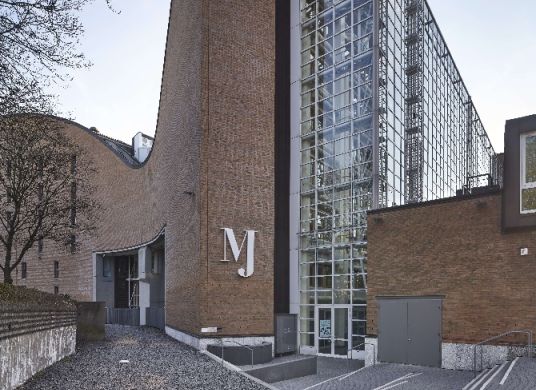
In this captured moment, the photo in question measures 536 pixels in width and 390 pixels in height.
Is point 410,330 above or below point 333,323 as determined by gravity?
above

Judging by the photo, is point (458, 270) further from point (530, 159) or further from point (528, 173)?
point (530, 159)

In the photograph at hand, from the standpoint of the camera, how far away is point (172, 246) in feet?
81.6

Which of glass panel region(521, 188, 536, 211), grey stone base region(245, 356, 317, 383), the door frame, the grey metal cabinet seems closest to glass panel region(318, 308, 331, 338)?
the door frame

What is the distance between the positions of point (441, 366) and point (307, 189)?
37.7 ft

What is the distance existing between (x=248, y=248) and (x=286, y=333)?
502cm

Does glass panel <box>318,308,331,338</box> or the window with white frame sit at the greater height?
the window with white frame

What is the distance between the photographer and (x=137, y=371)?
13.6 metres

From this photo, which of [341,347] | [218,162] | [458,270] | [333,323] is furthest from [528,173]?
[218,162]

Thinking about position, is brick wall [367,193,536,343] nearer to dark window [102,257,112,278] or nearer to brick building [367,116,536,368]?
brick building [367,116,536,368]

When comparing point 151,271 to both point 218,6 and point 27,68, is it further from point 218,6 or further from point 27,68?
point 27,68

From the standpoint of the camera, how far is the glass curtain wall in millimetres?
23000

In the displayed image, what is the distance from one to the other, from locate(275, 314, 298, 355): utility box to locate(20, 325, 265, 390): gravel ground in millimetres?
5286

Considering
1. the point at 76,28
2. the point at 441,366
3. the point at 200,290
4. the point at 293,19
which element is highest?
the point at 293,19

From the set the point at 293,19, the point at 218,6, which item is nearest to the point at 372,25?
the point at 293,19
